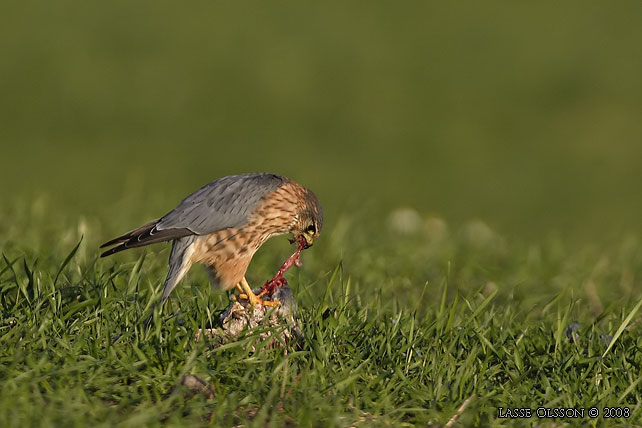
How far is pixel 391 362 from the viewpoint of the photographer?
5.26 metres

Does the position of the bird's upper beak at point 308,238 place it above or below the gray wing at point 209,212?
below

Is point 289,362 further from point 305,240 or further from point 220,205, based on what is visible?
point 305,240

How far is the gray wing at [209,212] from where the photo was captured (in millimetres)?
5863

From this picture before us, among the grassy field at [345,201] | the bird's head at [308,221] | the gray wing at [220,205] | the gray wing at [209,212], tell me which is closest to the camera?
the grassy field at [345,201]

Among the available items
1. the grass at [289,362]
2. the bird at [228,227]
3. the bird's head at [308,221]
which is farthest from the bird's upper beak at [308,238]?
the grass at [289,362]

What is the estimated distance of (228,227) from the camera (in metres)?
6.25

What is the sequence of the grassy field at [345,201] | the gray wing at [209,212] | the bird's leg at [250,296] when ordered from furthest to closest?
1. the gray wing at [209,212]
2. the bird's leg at [250,296]
3. the grassy field at [345,201]

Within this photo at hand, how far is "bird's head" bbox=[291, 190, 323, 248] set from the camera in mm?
6645

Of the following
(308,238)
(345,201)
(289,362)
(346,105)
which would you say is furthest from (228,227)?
(346,105)

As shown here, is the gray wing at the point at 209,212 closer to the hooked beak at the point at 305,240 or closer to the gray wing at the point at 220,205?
the gray wing at the point at 220,205

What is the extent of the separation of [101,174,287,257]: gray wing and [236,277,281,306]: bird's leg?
399 mm

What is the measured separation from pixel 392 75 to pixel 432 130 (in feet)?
6.50

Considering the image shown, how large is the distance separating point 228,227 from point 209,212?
203 millimetres

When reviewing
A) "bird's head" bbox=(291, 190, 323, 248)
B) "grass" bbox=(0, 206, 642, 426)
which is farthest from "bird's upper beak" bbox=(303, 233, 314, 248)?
"grass" bbox=(0, 206, 642, 426)
